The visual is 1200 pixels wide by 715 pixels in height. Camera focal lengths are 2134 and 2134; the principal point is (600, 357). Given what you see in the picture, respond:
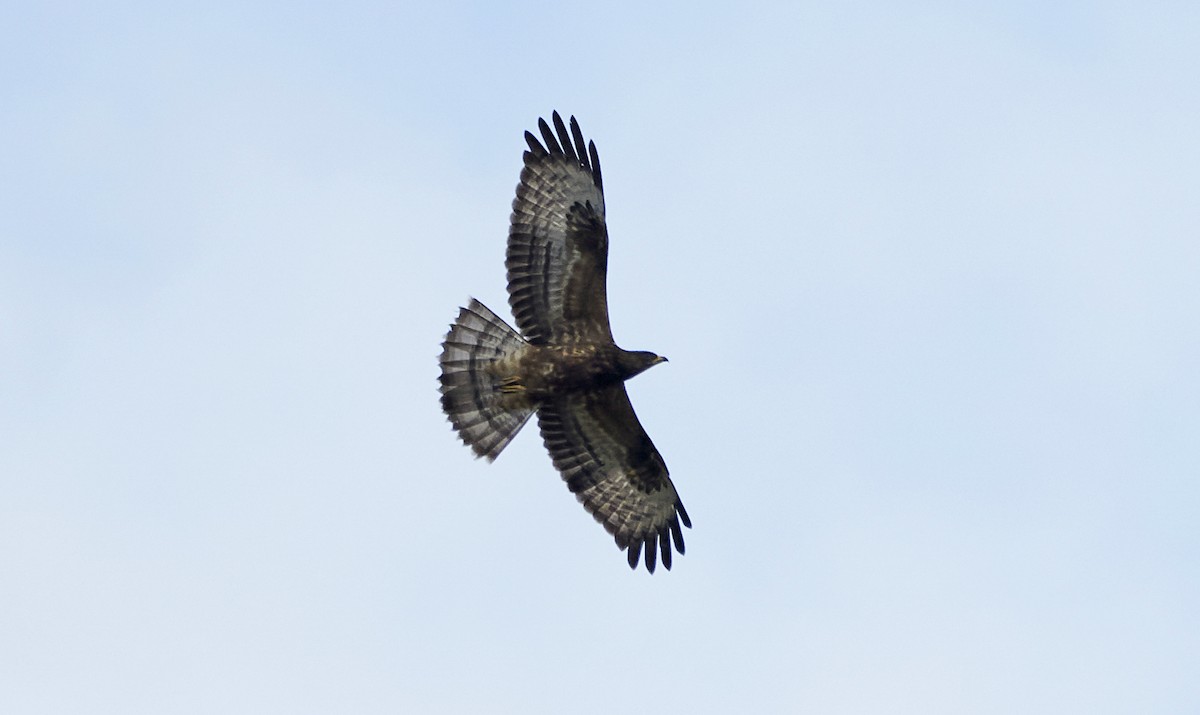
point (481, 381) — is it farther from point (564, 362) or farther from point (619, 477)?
point (619, 477)

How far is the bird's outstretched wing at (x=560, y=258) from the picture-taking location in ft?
65.6

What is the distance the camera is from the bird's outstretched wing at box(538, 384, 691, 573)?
67.9ft

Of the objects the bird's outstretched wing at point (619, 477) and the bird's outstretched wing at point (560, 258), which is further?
the bird's outstretched wing at point (619, 477)

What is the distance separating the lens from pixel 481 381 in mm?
20453

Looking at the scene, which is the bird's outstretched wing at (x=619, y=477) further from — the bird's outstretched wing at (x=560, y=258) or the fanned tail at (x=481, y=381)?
the bird's outstretched wing at (x=560, y=258)

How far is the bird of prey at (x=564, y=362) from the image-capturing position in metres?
20.0

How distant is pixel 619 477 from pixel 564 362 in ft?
5.15

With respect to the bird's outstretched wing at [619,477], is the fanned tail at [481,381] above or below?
above

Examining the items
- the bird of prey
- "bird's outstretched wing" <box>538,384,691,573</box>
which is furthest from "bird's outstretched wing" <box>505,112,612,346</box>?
"bird's outstretched wing" <box>538,384,691,573</box>

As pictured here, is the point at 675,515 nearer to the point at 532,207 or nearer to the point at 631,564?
the point at 631,564

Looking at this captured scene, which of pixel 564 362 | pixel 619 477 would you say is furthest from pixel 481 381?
pixel 619 477

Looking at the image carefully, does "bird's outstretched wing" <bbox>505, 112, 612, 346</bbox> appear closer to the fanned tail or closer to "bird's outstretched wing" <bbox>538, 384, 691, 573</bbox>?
the fanned tail

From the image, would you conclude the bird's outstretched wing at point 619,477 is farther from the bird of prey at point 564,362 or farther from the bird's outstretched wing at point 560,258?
the bird's outstretched wing at point 560,258

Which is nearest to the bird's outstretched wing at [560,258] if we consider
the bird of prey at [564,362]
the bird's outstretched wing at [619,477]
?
the bird of prey at [564,362]
